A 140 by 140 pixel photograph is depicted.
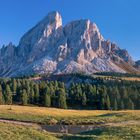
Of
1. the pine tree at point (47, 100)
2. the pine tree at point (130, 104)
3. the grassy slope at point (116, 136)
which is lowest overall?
the grassy slope at point (116, 136)

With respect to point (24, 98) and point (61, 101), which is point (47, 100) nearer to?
point (61, 101)

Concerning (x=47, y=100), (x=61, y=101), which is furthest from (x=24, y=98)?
(x=61, y=101)

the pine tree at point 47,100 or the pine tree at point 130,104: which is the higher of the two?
the pine tree at point 47,100

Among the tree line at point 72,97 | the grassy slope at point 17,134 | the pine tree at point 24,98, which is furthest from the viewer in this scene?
the tree line at point 72,97

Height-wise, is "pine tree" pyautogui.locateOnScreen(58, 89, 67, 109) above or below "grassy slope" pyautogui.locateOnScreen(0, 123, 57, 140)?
above

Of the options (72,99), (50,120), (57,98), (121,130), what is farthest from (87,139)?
(72,99)

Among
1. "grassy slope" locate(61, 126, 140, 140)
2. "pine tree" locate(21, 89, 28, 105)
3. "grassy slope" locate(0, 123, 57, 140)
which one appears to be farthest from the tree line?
"grassy slope" locate(0, 123, 57, 140)

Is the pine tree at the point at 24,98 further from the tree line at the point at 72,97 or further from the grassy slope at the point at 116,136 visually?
the grassy slope at the point at 116,136

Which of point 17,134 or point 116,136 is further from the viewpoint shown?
point 116,136

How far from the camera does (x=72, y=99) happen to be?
528ft

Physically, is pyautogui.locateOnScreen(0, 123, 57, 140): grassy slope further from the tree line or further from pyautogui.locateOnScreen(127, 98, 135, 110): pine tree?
pyautogui.locateOnScreen(127, 98, 135, 110): pine tree

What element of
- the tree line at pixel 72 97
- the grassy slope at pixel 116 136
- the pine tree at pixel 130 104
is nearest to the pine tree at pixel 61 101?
the tree line at pixel 72 97

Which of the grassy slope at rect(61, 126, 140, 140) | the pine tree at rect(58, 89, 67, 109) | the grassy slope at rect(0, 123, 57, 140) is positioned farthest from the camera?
the pine tree at rect(58, 89, 67, 109)

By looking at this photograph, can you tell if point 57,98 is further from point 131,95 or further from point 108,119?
point 108,119
